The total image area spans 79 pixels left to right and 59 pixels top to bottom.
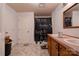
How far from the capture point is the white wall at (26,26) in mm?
5098

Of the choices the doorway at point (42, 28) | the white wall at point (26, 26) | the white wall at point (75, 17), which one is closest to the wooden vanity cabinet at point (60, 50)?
the white wall at point (75, 17)

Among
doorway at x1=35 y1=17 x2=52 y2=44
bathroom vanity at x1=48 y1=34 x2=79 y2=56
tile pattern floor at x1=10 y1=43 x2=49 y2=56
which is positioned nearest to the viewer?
bathroom vanity at x1=48 y1=34 x2=79 y2=56

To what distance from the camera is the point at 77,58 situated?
0.62m

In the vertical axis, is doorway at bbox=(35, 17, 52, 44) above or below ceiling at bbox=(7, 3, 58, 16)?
below

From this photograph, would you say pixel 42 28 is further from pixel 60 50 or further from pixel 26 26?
pixel 60 50

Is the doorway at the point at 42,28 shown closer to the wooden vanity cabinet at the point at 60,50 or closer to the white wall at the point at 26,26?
the white wall at the point at 26,26

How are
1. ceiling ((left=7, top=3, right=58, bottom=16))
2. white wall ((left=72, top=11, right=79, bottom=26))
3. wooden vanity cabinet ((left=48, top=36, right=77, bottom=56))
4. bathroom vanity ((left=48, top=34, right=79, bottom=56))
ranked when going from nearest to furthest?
bathroom vanity ((left=48, top=34, right=79, bottom=56)), wooden vanity cabinet ((left=48, top=36, right=77, bottom=56)), white wall ((left=72, top=11, right=79, bottom=26)), ceiling ((left=7, top=3, right=58, bottom=16))

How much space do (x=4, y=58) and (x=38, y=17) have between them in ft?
15.5

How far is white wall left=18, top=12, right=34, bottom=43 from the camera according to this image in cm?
510

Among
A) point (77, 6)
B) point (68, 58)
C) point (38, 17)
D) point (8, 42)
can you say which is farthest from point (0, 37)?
point (38, 17)

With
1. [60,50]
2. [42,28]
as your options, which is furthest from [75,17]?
[42,28]

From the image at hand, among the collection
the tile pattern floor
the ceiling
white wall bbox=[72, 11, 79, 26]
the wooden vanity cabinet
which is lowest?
the tile pattern floor

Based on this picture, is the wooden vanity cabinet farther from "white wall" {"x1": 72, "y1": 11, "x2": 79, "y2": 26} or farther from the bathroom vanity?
"white wall" {"x1": 72, "y1": 11, "x2": 79, "y2": 26}

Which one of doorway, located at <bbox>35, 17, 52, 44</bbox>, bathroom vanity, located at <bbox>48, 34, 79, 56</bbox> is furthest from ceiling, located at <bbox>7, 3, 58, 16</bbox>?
bathroom vanity, located at <bbox>48, 34, 79, 56</bbox>
